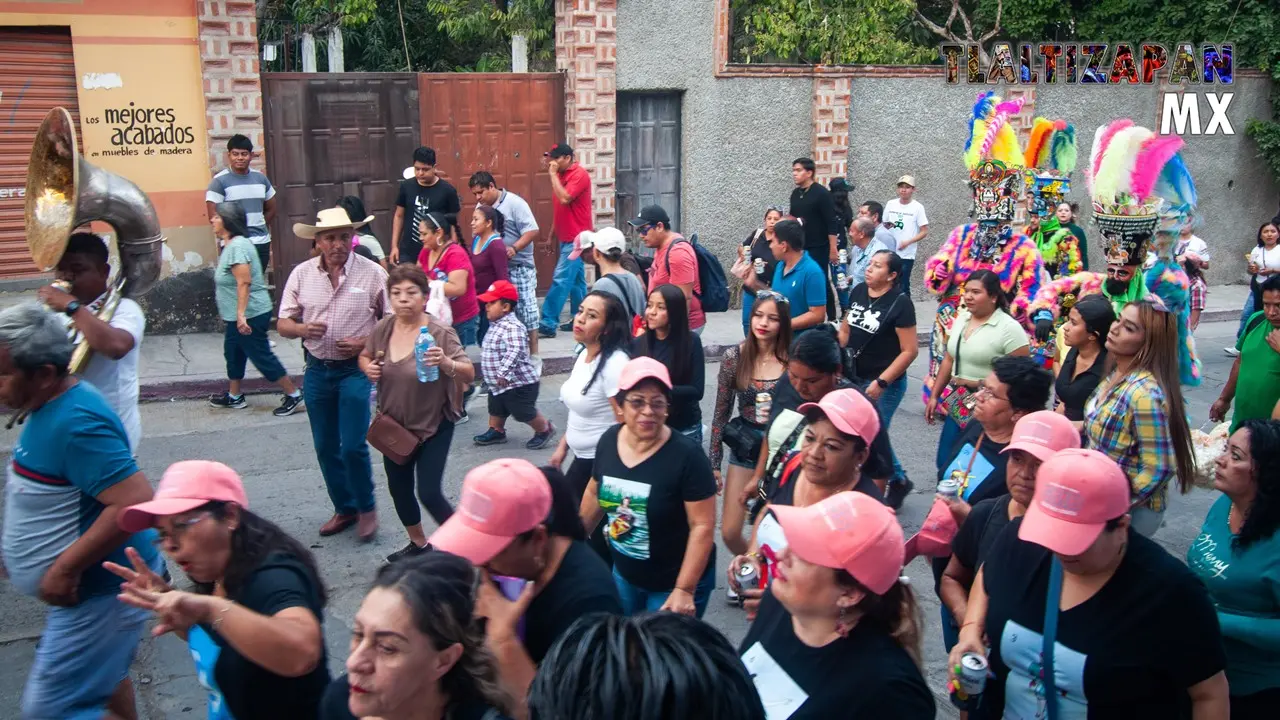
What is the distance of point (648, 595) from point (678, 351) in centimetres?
193

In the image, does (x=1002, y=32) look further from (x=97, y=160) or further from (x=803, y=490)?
(x=803, y=490)

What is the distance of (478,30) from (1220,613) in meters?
12.9

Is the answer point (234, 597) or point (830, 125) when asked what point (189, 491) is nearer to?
point (234, 597)

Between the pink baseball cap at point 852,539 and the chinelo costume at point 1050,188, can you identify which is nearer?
the pink baseball cap at point 852,539

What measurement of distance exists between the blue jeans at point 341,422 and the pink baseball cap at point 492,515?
3435 mm

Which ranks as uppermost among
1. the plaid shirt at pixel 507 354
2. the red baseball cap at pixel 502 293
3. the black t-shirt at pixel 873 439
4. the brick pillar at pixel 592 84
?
the brick pillar at pixel 592 84

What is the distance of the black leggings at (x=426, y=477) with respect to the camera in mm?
6191

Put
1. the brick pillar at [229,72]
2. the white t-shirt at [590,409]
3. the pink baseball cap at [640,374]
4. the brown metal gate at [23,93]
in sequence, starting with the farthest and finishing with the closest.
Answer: the brick pillar at [229,72] → the brown metal gate at [23,93] → the white t-shirt at [590,409] → the pink baseball cap at [640,374]

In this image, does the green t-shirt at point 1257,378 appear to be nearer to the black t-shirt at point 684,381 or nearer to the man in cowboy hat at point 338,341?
the black t-shirt at point 684,381

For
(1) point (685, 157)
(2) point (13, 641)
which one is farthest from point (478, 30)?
(2) point (13, 641)

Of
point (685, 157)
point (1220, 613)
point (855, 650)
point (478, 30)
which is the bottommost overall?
point (1220, 613)

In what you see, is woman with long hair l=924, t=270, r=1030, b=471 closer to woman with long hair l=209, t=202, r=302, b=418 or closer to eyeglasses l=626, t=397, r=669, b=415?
eyeglasses l=626, t=397, r=669, b=415

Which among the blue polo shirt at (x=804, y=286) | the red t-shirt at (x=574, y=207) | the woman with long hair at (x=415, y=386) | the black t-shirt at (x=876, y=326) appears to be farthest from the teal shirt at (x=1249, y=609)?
the red t-shirt at (x=574, y=207)

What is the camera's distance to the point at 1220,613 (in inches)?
144
